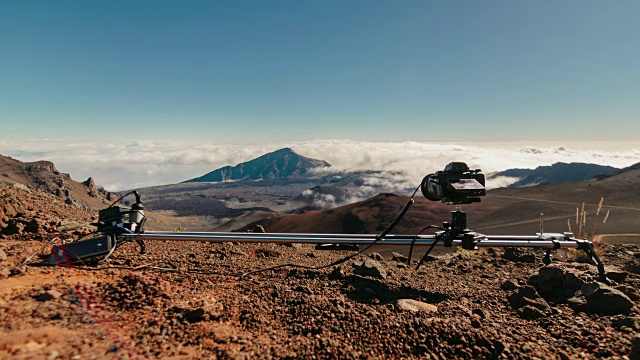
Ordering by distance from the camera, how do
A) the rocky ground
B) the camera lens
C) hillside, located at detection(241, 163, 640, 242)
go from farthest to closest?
hillside, located at detection(241, 163, 640, 242) → the camera lens → the rocky ground

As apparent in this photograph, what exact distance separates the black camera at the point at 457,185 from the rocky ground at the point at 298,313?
1.25 m

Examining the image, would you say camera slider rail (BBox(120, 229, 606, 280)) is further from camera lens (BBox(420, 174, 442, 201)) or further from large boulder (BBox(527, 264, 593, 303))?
camera lens (BBox(420, 174, 442, 201))

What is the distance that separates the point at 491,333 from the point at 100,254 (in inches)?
193

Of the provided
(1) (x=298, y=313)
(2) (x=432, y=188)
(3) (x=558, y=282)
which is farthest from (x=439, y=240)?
(1) (x=298, y=313)

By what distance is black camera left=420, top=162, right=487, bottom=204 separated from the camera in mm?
3852

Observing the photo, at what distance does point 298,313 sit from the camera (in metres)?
3.18

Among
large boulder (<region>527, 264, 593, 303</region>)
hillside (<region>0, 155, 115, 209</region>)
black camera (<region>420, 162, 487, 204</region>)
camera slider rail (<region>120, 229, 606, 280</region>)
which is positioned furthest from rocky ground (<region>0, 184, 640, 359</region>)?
hillside (<region>0, 155, 115, 209</region>)

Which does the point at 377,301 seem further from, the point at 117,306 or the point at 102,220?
the point at 102,220

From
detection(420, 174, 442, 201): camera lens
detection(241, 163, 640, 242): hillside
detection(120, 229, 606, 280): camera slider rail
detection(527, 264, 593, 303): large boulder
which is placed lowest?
detection(241, 163, 640, 242): hillside

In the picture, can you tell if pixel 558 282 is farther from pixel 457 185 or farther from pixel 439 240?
pixel 457 185

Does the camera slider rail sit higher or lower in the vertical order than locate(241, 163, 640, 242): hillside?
higher

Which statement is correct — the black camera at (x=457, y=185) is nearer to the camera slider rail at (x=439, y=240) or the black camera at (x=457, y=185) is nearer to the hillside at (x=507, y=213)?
the camera slider rail at (x=439, y=240)

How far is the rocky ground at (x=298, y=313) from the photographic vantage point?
252 centimetres

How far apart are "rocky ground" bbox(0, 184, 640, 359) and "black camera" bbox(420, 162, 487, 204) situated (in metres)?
1.25
